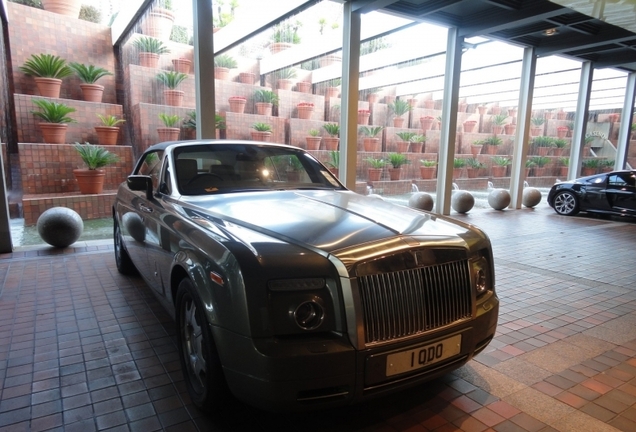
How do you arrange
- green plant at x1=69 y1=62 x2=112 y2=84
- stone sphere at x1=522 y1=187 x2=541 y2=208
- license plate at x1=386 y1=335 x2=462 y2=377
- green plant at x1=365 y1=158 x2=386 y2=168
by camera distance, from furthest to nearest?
stone sphere at x1=522 y1=187 x2=541 y2=208, green plant at x1=365 y1=158 x2=386 y2=168, green plant at x1=69 y1=62 x2=112 y2=84, license plate at x1=386 y1=335 x2=462 y2=377

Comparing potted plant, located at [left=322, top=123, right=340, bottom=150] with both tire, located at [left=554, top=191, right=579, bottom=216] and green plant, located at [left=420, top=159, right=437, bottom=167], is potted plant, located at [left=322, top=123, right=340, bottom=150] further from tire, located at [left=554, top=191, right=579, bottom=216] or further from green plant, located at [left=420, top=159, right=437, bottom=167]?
tire, located at [left=554, top=191, right=579, bottom=216]

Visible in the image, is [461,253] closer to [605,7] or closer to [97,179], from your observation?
[97,179]

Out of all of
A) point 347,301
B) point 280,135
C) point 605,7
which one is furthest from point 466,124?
point 347,301

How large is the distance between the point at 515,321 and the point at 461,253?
1.86 metres

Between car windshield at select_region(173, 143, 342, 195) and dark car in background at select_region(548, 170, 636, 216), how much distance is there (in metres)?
8.49

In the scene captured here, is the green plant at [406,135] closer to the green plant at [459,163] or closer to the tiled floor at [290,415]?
the green plant at [459,163]

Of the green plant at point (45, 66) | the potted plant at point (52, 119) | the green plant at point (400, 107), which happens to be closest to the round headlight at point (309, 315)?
the potted plant at point (52, 119)

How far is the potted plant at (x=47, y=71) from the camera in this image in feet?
19.5

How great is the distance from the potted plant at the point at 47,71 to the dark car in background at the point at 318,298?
192 inches

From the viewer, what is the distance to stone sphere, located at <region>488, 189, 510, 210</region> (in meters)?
10.7

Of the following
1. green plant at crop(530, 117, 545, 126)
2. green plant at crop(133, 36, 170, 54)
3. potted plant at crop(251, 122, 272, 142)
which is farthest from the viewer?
green plant at crop(530, 117, 545, 126)

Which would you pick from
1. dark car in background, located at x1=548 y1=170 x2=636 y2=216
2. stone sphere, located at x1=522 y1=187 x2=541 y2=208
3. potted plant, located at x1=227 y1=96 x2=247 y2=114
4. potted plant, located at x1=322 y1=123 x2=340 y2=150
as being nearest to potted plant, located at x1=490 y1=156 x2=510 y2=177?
stone sphere, located at x1=522 y1=187 x2=541 y2=208

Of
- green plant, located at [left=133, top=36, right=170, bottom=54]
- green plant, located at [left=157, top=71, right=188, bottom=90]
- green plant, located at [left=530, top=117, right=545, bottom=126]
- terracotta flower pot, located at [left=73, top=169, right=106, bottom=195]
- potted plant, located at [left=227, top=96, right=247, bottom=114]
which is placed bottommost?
terracotta flower pot, located at [left=73, top=169, right=106, bottom=195]

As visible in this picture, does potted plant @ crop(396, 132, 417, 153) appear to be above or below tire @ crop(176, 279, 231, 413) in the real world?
above
